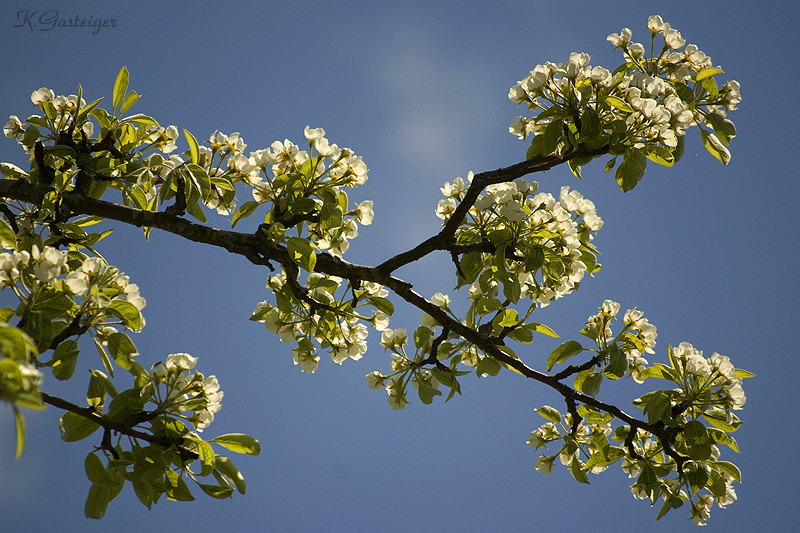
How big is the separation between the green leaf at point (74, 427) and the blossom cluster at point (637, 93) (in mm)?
1969

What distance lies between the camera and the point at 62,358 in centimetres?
192

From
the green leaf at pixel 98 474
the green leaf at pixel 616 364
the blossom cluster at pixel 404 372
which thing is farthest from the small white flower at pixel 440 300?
the green leaf at pixel 98 474

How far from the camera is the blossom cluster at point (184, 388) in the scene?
209 cm

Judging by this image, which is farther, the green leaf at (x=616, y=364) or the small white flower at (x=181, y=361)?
the green leaf at (x=616, y=364)

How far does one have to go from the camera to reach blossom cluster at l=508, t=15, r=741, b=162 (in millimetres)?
2322

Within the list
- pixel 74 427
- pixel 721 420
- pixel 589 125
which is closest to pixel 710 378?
pixel 721 420

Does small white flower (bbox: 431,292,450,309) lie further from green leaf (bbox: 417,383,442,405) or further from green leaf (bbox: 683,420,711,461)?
green leaf (bbox: 683,420,711,461)

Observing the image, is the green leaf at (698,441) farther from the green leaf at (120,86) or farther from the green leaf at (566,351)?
the green leaf at (120,86)

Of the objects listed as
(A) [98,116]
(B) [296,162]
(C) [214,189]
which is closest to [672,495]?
(B) [296,162]

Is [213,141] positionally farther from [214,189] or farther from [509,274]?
[509,274]

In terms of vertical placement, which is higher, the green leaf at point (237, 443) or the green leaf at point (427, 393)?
the green leaf at point (427, 393)

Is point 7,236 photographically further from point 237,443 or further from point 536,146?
point 536,146

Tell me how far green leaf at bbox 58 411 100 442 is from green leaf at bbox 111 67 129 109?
4.35ft

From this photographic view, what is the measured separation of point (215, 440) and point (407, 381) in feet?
3.18
